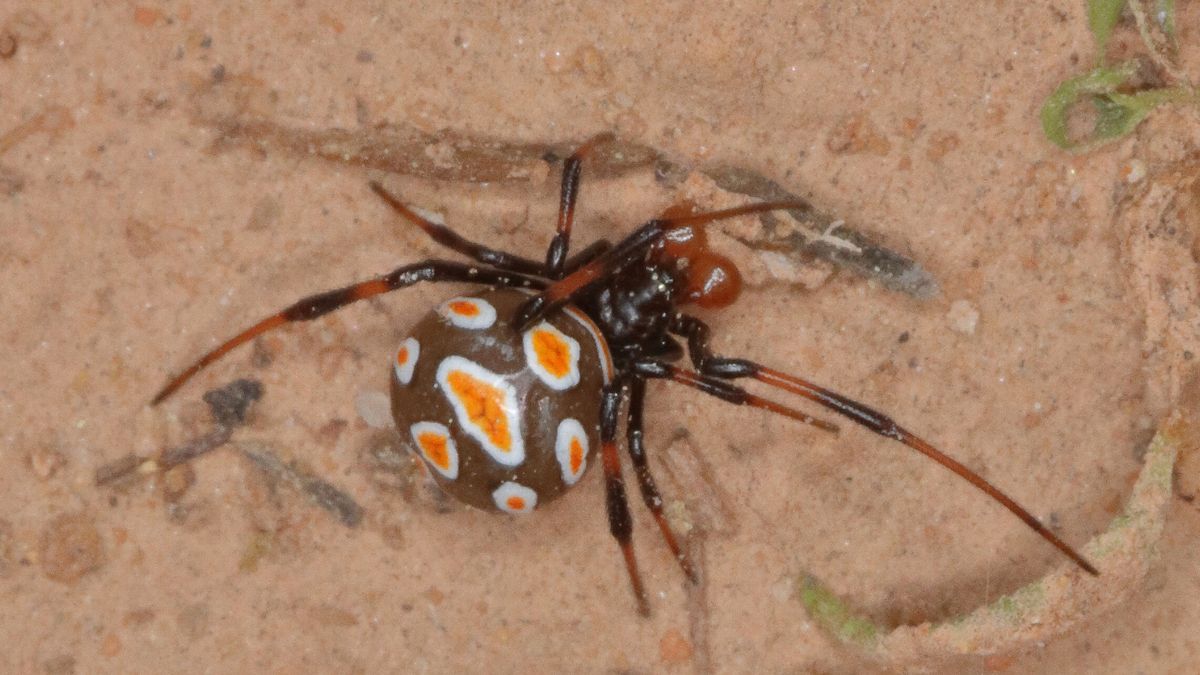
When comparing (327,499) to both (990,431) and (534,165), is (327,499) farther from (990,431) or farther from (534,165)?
(990,431)

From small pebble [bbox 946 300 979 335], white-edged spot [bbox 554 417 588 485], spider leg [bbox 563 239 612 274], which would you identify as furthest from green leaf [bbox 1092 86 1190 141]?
white-edged spot [bbox 554 417 588 485]

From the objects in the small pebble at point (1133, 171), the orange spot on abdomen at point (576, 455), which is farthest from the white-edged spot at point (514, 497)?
the small pebble at point (1133, 171)

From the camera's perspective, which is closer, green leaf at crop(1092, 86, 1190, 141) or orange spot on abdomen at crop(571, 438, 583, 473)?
orange spot on abdomen at crop(571, 438, 583, 473)

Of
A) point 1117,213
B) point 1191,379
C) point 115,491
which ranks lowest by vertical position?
point 115,491

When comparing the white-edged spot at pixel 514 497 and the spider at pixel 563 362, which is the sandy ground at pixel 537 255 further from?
the white-edged spot at pixel 514 497

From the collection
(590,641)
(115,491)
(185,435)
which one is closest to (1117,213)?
(590,641)

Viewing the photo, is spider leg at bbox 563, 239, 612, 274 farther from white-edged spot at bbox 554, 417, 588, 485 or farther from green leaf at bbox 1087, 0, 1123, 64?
green leaf at bbox 1087, 0, 1123, 64

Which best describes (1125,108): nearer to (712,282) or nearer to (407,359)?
(712,282)

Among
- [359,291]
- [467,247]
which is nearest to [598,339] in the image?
[467,247]
